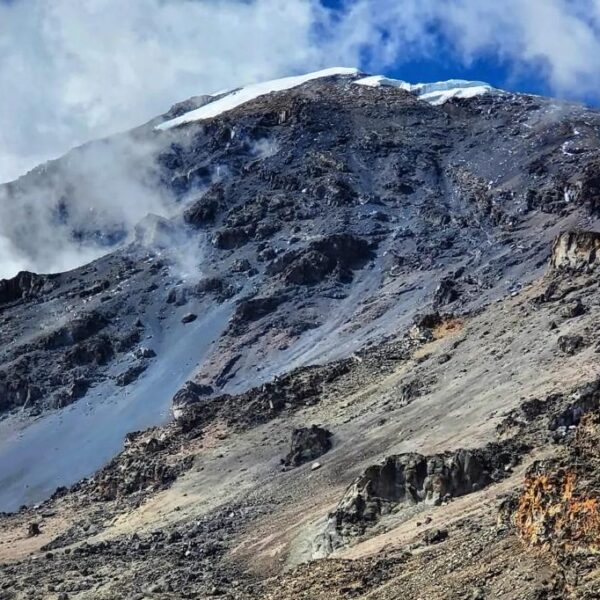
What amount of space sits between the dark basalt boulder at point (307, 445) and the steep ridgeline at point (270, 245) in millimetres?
37847

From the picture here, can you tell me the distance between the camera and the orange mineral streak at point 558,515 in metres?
21.6

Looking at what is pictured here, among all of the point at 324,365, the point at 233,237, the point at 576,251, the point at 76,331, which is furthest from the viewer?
the point at 233,237

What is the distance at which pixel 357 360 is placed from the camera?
80750 mm

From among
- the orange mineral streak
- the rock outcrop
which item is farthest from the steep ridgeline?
the orange mineral streak

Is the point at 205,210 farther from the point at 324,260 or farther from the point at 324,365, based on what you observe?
the point at 324,365

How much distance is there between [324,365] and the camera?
85.6 metres

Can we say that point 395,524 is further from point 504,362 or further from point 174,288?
point 174,288

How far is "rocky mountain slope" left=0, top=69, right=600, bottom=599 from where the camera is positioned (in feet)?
109

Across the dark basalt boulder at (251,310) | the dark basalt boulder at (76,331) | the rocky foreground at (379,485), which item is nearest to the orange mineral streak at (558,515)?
the rocky foreground at (379,485)

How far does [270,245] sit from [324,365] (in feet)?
197

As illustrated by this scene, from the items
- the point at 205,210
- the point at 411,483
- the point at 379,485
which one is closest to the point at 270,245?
the point at 205,210

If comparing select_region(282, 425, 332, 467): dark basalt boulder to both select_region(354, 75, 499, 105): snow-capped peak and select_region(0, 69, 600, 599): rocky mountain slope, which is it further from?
select_region(354, 75, 499, 105): snow-capped peak

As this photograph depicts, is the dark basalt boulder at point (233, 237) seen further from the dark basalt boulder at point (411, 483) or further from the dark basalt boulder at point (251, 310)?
the dark basalt boulder at point (411, 483)

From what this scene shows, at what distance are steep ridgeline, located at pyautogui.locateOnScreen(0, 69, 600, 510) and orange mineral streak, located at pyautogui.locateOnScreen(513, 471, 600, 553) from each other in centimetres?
7296
